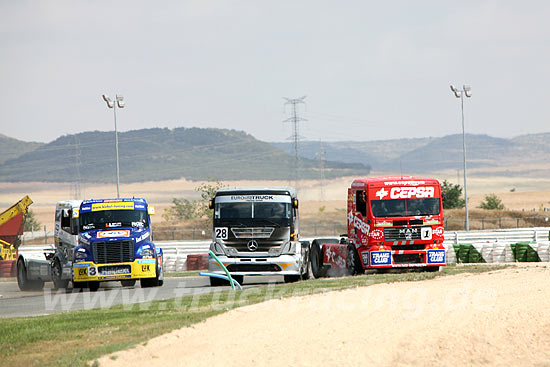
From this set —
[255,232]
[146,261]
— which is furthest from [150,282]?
[255,232]

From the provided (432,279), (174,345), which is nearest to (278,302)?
(174,345)

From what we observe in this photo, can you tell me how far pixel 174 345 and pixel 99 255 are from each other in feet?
41.2

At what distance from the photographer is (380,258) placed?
26031 mm

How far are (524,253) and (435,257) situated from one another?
26.9ft

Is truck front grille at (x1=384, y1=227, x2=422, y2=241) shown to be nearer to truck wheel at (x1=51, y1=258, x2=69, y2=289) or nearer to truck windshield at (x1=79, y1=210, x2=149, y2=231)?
truck windshield at (x1=79, y1=210, x2=149, y2=231)

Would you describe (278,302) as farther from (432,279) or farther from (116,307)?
(432,279)

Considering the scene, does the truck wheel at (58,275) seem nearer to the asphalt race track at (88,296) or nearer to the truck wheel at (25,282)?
the asphalt race track at (88,296)

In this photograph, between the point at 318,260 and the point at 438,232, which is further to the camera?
the point at 318,260

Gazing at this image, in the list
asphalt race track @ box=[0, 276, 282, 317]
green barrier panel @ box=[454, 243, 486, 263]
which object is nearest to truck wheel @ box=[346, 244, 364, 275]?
asphalt race track @ box=[0, 276, 282, 317]

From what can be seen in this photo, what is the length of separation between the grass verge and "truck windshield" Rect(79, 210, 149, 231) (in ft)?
21.0

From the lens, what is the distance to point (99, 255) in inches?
995

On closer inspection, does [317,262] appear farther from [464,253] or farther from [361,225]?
[464,253]

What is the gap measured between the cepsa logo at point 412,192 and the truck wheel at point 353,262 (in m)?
2.43

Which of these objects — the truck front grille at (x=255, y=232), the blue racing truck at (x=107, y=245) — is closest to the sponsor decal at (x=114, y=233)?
the blue racing truck at (x=107, y=245)
